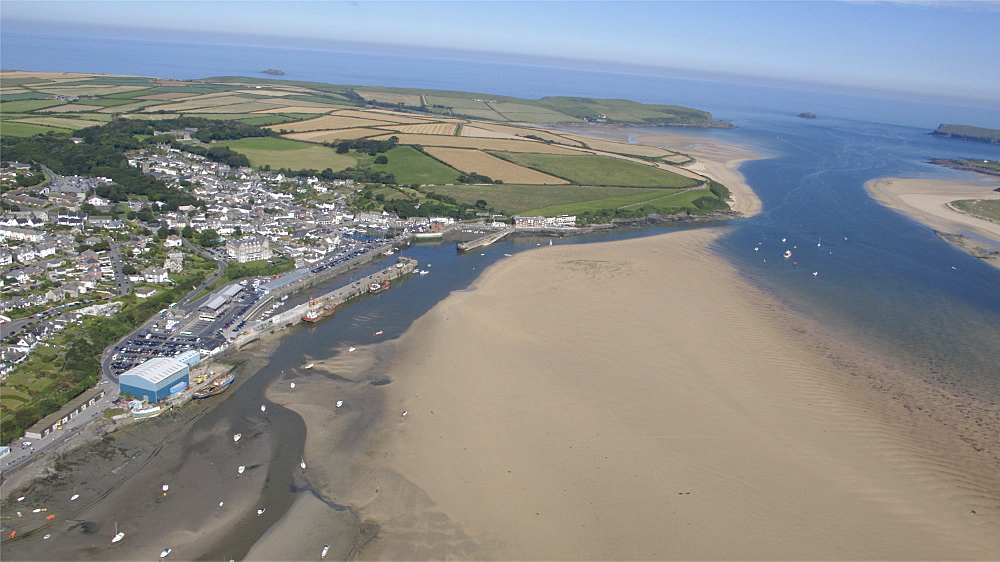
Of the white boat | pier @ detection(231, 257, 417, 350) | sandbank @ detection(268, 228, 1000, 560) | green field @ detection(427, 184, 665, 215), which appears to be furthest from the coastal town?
sandbank @ detection(268, 228, 1000, 560)

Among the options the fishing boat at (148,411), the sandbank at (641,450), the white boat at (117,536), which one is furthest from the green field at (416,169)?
the white boat at (117,536)

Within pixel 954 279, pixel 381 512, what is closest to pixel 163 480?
pixel 381 512

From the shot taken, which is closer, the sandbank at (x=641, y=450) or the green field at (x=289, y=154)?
the sandbank at (x=641, y=450)

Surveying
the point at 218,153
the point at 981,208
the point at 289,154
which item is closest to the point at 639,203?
the point at 981,208

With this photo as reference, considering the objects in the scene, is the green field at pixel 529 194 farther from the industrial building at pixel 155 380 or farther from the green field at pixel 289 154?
the industrial building at pixel 155 380

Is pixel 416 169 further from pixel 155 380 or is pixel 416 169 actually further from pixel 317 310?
pixel 155 380

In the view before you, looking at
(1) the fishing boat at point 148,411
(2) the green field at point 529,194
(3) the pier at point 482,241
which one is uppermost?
(2) the green field at point 529,194
